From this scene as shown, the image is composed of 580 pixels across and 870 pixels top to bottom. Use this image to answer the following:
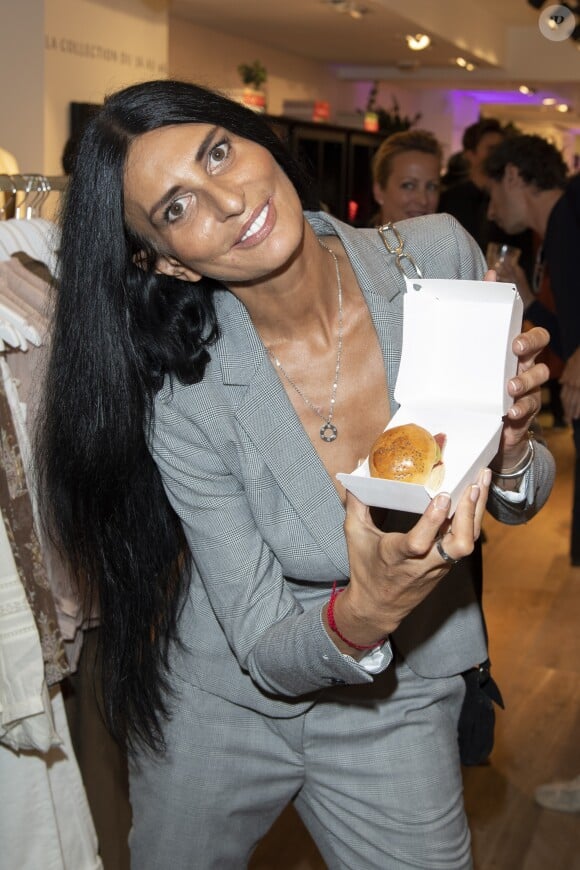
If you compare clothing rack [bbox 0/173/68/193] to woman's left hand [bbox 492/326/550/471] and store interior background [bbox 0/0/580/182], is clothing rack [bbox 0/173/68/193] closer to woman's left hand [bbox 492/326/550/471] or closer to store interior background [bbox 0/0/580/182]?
store interior background [bbox 0/0/580/182]

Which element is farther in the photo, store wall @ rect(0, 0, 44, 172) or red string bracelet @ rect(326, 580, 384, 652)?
store wall @ rect(0, 0, 44, 172)

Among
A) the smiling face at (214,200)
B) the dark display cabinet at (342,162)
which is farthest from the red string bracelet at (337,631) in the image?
the dark display cabinet at (342,162)

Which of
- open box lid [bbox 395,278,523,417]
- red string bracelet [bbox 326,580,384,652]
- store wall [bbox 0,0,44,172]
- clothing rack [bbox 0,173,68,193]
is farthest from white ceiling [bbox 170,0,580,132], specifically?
red string bracelet [bbox 326,580,384,652]

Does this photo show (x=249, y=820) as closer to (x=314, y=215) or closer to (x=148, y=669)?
(x=148, y=669)

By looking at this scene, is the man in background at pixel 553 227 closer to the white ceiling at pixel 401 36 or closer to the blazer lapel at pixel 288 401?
the blazer lapel at pixel 288 401

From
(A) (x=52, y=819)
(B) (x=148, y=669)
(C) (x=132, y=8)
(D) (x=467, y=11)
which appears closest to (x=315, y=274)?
(B) (x=148, y=669)

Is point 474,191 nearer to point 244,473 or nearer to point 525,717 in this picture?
Answer: point 525,717

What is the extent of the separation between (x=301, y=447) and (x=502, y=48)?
10.5 m

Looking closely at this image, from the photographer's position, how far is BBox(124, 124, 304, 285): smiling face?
1446 mm

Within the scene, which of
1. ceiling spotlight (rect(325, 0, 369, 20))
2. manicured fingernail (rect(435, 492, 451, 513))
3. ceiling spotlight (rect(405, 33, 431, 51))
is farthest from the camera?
ceiling spotlight (rect(405, 33, 431, 51))

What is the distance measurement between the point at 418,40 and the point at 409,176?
196 inches

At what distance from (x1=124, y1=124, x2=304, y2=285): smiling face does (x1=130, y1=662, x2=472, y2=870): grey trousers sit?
648mm

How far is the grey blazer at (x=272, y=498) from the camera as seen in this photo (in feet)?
5.20

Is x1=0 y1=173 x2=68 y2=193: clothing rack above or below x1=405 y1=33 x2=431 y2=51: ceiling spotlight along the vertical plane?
below
